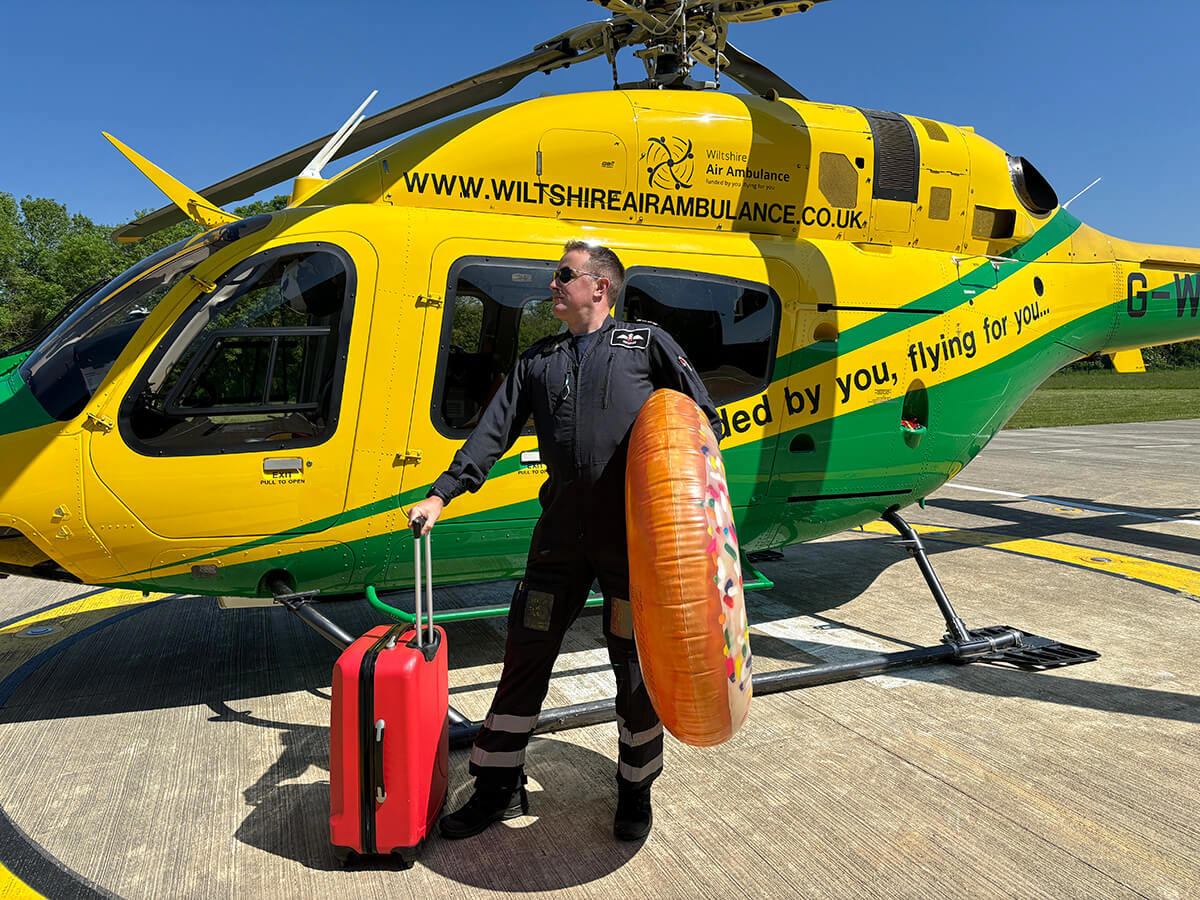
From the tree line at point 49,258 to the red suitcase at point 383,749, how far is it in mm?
33673

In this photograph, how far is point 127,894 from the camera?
8.44 ft

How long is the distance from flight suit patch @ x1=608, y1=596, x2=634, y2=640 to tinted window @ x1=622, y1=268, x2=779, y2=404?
196cm

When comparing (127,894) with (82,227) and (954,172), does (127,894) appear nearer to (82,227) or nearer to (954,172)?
(954,172)

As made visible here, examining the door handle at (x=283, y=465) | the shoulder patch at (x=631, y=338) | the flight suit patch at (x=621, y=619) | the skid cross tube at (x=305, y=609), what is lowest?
the skid cross tube at (x=305, y=609)

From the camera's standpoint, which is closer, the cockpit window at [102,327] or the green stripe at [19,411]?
the green stripe at [19,411]

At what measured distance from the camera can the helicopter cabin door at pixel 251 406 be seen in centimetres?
359

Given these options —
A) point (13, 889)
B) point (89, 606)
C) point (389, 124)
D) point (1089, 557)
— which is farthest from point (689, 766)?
point (1089, 557)

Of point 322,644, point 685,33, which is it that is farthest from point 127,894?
point 685,33

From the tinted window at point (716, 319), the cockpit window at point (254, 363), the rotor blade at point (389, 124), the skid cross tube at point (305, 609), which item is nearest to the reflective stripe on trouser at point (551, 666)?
the skid cross tube at point (305, 609)

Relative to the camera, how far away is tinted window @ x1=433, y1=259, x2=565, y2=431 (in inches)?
158

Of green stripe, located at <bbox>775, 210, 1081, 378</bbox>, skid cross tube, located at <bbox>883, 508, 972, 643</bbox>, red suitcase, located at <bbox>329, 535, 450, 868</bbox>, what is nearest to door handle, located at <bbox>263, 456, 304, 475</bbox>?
red suitcase, located at <bbox>329, 535, 450, 868</bbox>

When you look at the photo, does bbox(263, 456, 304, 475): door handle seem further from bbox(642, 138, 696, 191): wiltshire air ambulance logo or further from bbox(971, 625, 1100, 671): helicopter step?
bbox(971, 625, 1100, 671): helicopter step

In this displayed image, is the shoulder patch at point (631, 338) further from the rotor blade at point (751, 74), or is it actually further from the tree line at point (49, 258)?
the tree line at point (49, 258)

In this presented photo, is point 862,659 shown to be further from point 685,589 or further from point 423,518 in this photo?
point 423,518
